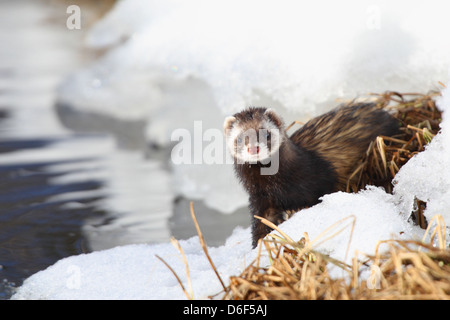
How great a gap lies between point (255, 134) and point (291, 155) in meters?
0.23

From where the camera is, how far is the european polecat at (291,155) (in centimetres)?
290

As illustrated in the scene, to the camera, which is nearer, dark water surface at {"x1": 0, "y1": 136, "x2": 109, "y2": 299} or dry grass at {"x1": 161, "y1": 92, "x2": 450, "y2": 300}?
dry grass at {"x1": 161, "y1": 92, "x2": 450, "y2": 300}

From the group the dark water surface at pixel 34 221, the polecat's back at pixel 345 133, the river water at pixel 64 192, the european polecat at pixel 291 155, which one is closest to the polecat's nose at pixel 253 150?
the european polecat at pixel 291 155

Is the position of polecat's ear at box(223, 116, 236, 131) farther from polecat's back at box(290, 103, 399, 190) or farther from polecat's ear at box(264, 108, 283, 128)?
polecat's back at box(290, 103, 399, 190)

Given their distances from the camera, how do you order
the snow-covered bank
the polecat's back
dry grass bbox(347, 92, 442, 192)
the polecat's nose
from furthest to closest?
the polecat's back, dry grass bbox(347, 92, 442, 192), the polecat's nose, the snow-covered bank

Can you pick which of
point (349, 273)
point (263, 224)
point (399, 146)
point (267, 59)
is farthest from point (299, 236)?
point (267, 59)

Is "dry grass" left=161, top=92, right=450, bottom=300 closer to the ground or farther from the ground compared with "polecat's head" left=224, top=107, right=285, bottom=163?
closer to the ground

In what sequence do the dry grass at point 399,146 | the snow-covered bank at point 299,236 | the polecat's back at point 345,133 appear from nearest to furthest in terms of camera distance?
the snow-covered bank at point 299,236 < the dry grass at point 399,146 < the polecat's back at point 345,133

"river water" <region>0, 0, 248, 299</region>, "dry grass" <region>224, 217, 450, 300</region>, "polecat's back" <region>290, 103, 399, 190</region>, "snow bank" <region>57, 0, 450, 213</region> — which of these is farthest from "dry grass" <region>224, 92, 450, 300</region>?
"snow bank" <region>57, 0, 450, 213</region>

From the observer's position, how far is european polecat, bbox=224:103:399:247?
114 inches

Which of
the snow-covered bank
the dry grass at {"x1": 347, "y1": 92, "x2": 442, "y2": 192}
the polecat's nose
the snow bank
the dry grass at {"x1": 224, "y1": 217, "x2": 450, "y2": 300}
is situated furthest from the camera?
the snow bank

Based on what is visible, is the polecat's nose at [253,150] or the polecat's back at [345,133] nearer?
the polecat's nose at [253,150]

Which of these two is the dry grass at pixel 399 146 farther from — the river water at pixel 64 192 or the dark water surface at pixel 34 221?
the dark water surface at pixel 34 221

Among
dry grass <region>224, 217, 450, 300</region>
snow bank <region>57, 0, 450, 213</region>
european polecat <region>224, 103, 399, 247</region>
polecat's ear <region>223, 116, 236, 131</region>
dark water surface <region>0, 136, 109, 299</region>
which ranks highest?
snow bank <region>57, 0, 450, 213</region>
